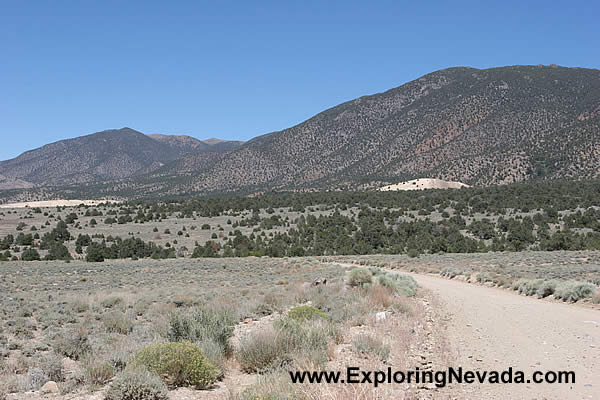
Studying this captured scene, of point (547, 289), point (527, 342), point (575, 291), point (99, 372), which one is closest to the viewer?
point (99, 372)

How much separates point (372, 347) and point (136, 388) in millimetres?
3950

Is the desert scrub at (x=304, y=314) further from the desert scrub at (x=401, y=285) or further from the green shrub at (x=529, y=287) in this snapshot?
the green shrub at (x=529, y=287)

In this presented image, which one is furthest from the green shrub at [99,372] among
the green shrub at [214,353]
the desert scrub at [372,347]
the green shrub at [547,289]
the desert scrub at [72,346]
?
the green shrub at [547,289]

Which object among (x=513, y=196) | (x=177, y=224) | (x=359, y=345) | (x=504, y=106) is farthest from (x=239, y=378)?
(x=504, y=106)

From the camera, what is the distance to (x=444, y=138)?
113062 millimetres

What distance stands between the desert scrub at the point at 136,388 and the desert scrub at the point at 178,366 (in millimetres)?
583

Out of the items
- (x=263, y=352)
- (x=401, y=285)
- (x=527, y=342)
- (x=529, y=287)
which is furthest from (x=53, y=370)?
(x=529, y=287)

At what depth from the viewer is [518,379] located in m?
6.69

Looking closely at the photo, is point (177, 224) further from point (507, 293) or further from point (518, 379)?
point (518, 379)

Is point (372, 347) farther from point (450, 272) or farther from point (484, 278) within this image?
point (450, 272)

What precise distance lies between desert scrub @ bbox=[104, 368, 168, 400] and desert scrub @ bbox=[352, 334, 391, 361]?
3424 mm

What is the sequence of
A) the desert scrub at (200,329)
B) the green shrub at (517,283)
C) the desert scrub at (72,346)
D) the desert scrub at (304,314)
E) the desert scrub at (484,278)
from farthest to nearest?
the desert scrub at (484,278), the green shrub at (517,283), the desert scrub at (304,314), the desert scrub at (72,346), the desert scrub at (200,329)

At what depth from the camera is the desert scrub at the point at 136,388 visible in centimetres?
602

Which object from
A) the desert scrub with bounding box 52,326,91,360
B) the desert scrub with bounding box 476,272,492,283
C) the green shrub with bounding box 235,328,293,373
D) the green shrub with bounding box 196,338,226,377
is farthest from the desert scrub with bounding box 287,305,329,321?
the desert scrub with bounding box 476,272,492,283
